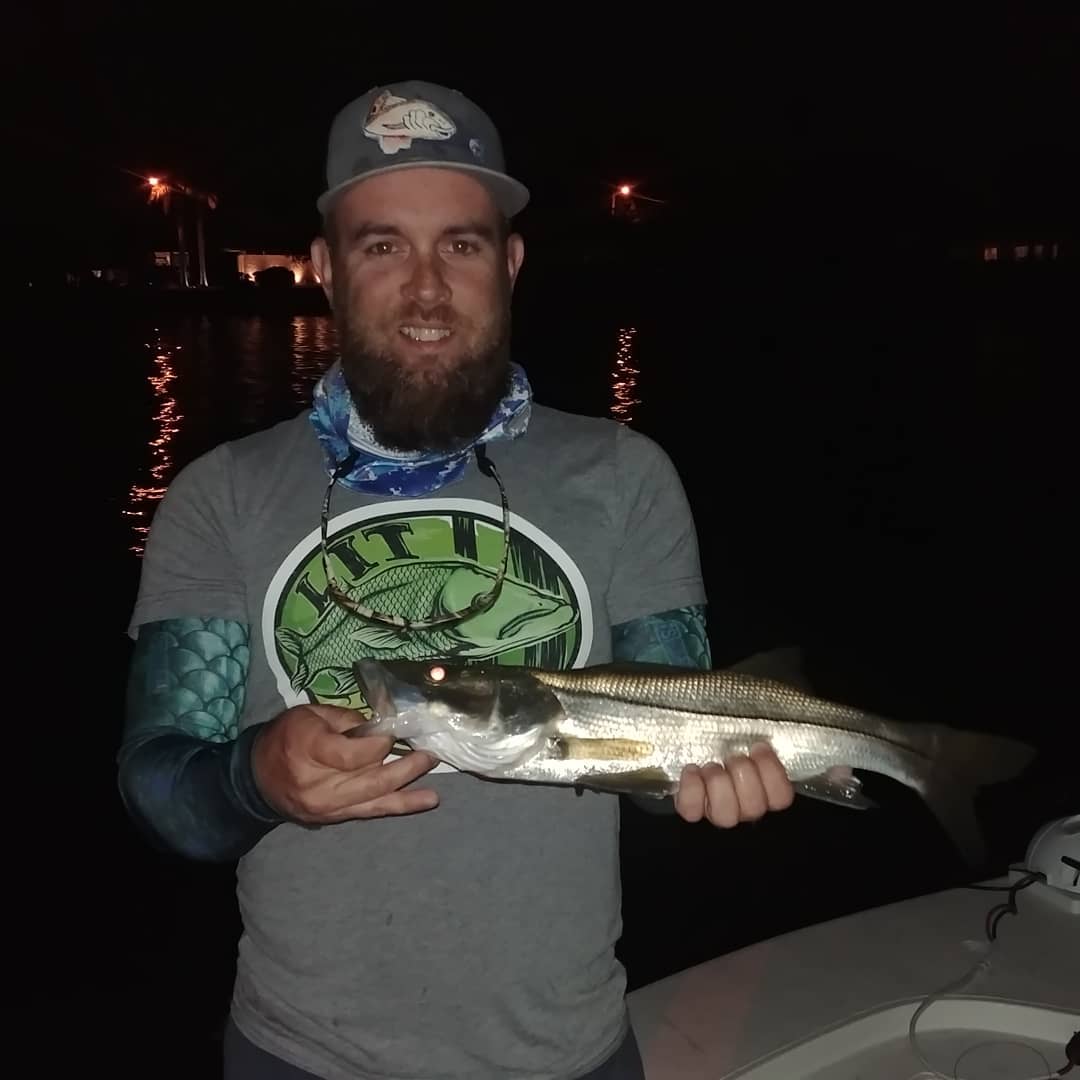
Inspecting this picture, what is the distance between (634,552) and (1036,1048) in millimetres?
2640

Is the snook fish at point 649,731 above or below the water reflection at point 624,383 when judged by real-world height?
above

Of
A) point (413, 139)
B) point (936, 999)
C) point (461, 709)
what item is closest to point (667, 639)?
point (461, 709)

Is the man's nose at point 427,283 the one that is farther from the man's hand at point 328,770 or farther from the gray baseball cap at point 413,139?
the man's hand at point 328,770

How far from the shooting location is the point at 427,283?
264 centimetres

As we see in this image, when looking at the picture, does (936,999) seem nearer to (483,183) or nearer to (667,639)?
(667,639)

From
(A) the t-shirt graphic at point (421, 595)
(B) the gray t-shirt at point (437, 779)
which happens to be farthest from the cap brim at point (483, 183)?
(A) the t-shirt graphic at point (421, 595)

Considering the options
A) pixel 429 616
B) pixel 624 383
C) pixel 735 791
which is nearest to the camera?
pixel 735 791

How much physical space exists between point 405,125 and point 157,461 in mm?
24217

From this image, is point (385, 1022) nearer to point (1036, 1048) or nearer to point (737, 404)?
point (1036, 1048)

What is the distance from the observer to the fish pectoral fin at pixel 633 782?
256 cm

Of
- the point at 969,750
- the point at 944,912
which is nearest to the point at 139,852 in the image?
the point at 944,912

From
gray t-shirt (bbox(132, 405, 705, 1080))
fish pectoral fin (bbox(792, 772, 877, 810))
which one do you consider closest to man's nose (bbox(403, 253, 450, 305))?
gray t-shirt (bbox(132, 405, 705, 1080))

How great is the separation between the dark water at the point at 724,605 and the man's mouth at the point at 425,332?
A: 658 centimetres

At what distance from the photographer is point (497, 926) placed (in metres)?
2.50
